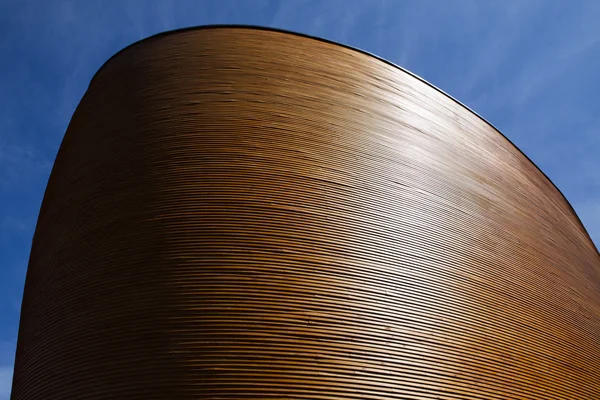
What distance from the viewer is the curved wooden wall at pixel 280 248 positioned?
17.6 feet

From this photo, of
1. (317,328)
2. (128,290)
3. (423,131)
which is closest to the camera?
(317,328)

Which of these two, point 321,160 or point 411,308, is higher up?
point 321,160

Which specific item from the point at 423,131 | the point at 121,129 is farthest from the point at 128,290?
the point at 423,131

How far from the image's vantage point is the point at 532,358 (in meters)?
7.23

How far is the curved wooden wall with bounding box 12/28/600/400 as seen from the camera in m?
5.38

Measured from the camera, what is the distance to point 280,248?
5.92m

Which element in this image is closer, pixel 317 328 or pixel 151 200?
pixel 317 328

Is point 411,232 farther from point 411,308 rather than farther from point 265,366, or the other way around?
point 265,366

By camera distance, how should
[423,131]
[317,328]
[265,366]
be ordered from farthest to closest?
[423,131] < [317,328] < [265,366]

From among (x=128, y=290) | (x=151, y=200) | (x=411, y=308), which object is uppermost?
(x=151, y=200)

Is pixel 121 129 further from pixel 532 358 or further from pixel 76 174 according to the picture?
pixel 532 358

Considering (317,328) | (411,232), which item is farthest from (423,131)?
(317,328)

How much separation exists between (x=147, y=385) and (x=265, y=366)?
1.12 metres

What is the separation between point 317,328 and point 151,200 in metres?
2.52
